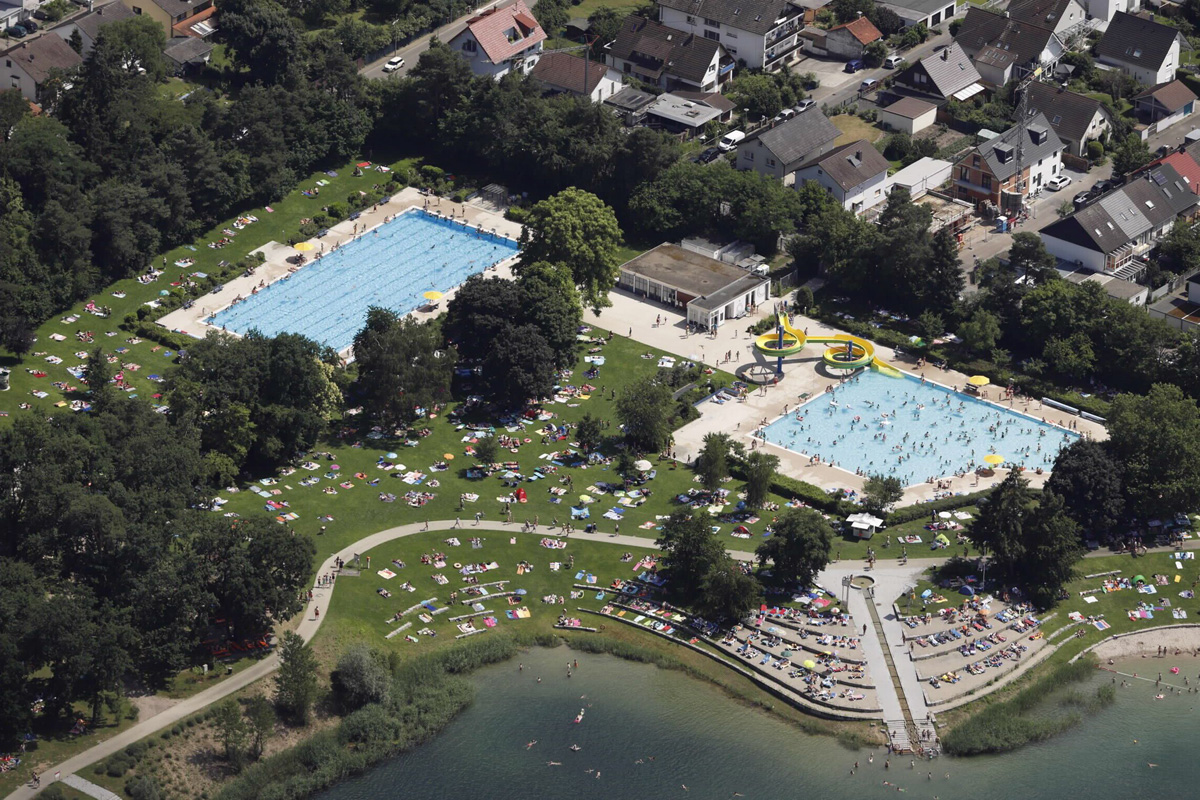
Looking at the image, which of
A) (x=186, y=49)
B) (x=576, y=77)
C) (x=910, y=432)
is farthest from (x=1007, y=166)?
(x=186, y=49)

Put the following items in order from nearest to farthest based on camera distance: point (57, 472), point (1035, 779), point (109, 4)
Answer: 1. point (1035, 779)
2. point (57, 472)
3. point (109, 4)

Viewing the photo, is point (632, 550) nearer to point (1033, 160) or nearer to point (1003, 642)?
point (1003, 642)

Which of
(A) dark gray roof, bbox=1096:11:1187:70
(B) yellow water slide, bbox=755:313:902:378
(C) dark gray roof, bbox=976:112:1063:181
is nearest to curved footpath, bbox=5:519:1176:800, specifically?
(B) yellow water slide, bbox=755:313:902:378

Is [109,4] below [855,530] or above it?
above

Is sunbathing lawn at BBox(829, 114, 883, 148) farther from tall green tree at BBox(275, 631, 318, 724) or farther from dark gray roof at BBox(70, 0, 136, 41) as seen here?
tall green tree at BBox(275, 631, 318, 724)

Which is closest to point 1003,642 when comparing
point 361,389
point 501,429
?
point 501,429
